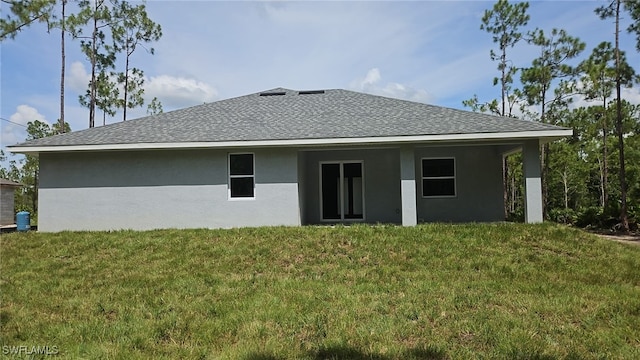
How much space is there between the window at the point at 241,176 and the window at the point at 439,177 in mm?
5693

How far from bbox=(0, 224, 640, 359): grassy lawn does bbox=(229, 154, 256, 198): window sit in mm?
1935

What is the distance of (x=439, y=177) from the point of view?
13516 mm

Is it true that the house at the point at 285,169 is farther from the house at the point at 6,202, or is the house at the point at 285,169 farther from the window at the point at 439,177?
the house at the point at 6,202

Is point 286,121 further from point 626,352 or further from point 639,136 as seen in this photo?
point 639,136

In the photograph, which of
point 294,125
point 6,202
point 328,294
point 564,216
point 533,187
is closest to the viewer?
point 328,294

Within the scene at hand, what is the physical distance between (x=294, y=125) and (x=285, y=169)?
155 cm

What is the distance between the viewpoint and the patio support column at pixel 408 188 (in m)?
11.4

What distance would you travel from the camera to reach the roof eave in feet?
35.5

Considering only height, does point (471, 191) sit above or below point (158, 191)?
below

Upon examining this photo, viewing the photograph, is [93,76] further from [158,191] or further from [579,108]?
[579,108]

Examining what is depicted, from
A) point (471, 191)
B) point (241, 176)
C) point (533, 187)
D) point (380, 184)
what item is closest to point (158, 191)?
point (241, 176)

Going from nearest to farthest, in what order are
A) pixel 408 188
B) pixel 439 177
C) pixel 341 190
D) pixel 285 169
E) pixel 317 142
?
pixel 317 142
pixel 408 188
pixel 285 169
pixel 439 177
pixel 341 190

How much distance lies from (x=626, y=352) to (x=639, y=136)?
27.1 metres

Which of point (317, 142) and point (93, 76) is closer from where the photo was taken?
point (317, 142)
